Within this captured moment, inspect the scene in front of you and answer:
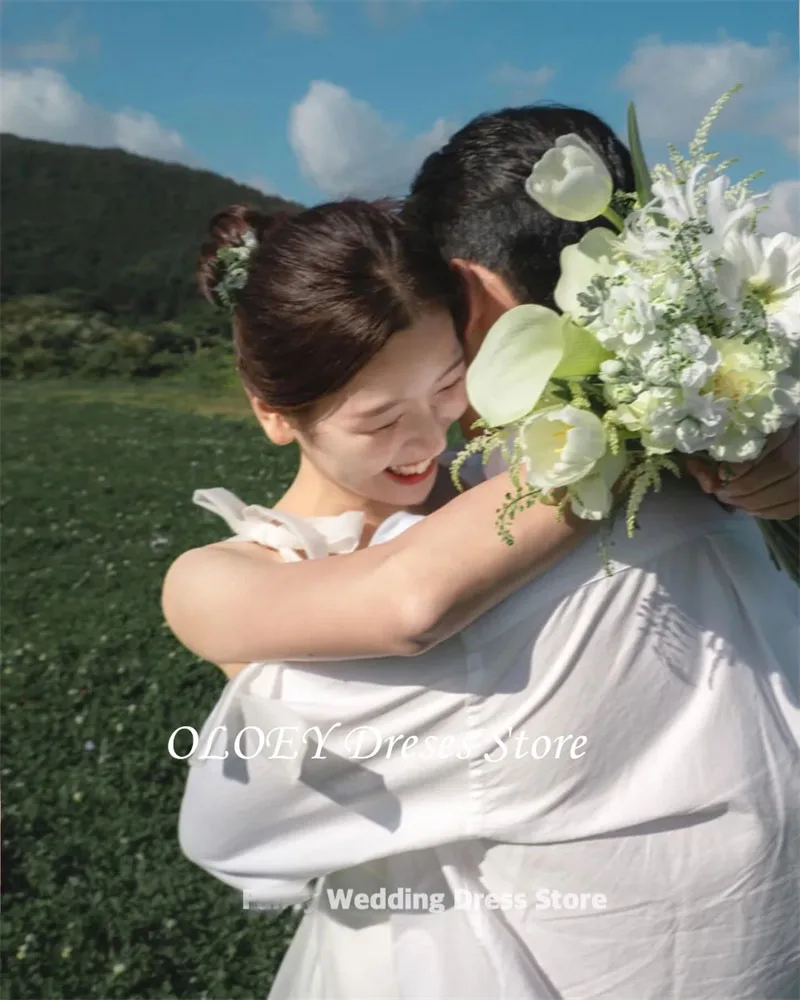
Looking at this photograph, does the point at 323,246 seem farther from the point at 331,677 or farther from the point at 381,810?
the point at 381,810

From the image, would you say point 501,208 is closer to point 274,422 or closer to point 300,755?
point 274,422

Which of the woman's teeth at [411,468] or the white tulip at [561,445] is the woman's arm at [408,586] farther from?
the woman's teeth at [411,468]

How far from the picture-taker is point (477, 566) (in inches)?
→ 47.3

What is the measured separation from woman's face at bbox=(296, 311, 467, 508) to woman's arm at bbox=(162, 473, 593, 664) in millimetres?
408

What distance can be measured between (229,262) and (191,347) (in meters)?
14.7

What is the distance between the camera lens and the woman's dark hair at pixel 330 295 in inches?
66.4

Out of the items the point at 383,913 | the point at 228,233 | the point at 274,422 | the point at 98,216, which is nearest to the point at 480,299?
the point at 274,422

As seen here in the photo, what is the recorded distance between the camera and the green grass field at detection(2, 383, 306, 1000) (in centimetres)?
325

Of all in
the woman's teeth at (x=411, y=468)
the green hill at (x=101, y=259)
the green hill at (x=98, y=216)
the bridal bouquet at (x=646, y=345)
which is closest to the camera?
the bridal bouquet at (x=646, y=345)

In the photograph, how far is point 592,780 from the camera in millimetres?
1313

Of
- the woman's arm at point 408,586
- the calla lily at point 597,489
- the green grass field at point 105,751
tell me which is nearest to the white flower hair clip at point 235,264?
the woman's arm at point 408,586

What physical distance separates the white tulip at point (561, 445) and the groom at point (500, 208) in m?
0.51

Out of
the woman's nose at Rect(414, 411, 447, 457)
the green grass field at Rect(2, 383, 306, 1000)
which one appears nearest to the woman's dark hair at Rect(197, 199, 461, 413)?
the woman's nose at Rect(414, 411, 447, 457)

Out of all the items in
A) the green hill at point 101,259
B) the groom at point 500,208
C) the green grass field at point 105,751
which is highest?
the green hill at point 101,259
